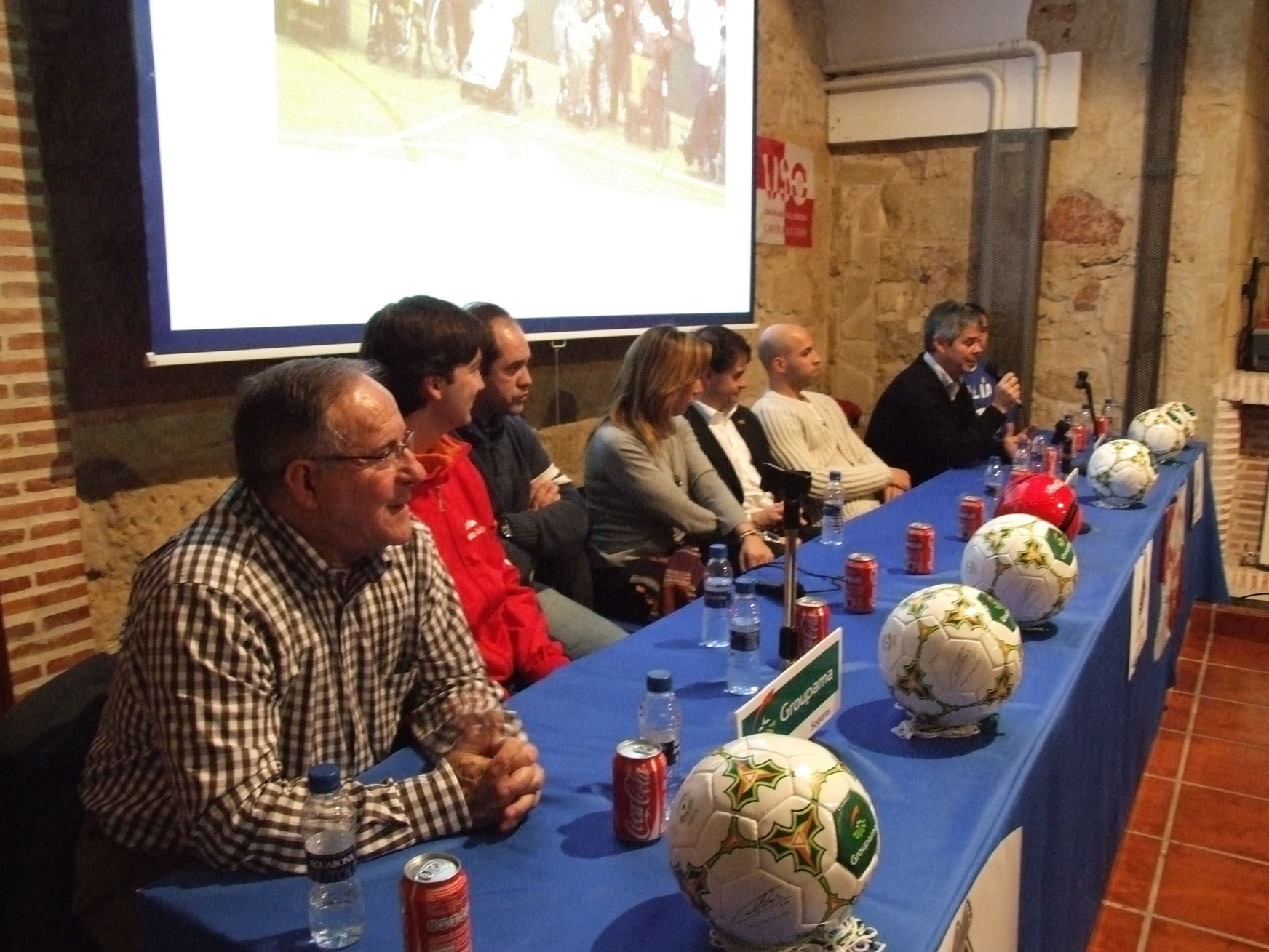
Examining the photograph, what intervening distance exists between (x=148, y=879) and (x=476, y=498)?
2.92ft

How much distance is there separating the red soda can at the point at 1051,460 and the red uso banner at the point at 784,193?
1968mm

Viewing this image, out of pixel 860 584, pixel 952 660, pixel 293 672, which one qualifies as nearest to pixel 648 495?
pixel 860 584

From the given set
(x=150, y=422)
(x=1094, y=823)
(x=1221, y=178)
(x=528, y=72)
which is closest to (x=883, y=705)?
(x=1094, y=823)

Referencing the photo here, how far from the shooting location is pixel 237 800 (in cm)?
103

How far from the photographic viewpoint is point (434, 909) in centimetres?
84

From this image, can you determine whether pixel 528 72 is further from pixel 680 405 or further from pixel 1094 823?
pixel 1094 823

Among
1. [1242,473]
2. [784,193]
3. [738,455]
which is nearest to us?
[738,455]

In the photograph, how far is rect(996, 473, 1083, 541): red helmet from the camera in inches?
82.7

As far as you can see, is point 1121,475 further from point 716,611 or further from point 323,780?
point 323,780

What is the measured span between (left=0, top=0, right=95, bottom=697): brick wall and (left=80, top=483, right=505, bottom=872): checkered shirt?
2.93 ft

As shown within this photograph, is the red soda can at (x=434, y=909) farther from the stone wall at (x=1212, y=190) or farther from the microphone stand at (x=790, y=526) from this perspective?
the stone wall at (x=1212, y=190)

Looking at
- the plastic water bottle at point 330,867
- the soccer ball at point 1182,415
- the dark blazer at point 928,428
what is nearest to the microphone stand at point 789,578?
the plastic water bottle at point 330,867

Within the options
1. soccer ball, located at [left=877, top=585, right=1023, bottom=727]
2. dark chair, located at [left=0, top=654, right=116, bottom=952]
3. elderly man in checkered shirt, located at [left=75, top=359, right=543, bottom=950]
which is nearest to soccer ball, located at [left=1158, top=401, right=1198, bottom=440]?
soccer ball, located at [left=877, top=585, right=1023, bottom=727]

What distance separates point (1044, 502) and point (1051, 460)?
94 centimetres
